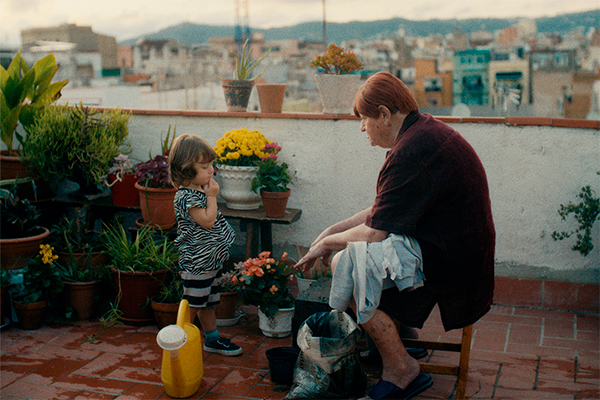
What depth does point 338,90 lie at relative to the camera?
4031 millimetres

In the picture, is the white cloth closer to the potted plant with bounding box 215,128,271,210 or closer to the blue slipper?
the blue slipper

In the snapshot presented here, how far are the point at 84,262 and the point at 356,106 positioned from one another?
2255mm

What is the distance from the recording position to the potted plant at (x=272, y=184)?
146 inches

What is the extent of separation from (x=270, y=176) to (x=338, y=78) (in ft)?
2.94

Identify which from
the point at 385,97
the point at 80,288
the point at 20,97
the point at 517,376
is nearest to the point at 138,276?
the point at 80,288

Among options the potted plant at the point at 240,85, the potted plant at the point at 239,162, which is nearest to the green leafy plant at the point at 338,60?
the potted plant at the point at 240,85

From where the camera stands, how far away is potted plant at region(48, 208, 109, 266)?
148 inches

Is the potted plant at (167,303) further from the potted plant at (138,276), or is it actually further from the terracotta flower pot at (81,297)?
the terracotta flower pot at (81,297)

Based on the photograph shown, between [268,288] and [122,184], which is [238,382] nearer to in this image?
[268,288]

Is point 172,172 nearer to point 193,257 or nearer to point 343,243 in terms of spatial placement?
point 193,257

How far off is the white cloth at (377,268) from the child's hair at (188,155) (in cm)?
94

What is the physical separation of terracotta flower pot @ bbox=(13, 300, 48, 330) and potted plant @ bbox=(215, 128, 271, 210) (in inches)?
53.1

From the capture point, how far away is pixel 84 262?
3.74 m

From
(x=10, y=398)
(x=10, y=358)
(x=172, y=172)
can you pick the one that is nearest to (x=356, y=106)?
(x=172, y=172)
